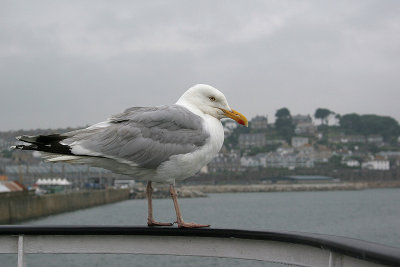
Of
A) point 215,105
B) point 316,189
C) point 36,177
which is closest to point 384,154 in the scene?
point 316,189

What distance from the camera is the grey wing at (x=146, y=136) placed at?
2.15 m

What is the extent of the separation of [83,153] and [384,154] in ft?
430

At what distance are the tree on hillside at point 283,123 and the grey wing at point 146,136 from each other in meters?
139

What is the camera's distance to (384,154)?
125938mm

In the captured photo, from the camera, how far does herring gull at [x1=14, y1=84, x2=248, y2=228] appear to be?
6.98ft

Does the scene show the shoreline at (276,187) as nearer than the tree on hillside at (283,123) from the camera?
Yes

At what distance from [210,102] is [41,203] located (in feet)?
108

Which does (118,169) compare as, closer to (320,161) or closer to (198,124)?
(198,124)

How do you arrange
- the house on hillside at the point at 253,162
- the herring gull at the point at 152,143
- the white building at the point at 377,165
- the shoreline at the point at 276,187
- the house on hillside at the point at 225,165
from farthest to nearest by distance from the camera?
1. the white building at the point at 377,165
2. the house on hillside at the point at 253,162
3. the house on hillside at the point at 225,165
4. the shoreline at the point at 276,187
5. the herring gull at the point at 152,143

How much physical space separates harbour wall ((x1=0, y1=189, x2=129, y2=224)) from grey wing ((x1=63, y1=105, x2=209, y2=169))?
83.4 ft

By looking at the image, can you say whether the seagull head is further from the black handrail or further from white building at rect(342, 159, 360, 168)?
white building at rect(342, 159, 360, 168)

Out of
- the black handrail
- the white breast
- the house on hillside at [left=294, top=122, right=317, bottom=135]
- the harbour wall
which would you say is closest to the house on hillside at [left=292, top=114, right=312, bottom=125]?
the house on hillside at [left=294, top=122, right=317, bottom=135]

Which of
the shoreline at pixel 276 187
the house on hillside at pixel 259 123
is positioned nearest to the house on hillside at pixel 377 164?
the shoreline at pixel 276 187

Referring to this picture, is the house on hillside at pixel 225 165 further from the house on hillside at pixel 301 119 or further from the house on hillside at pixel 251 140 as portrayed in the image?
the house on hillside at pixel 301 119
